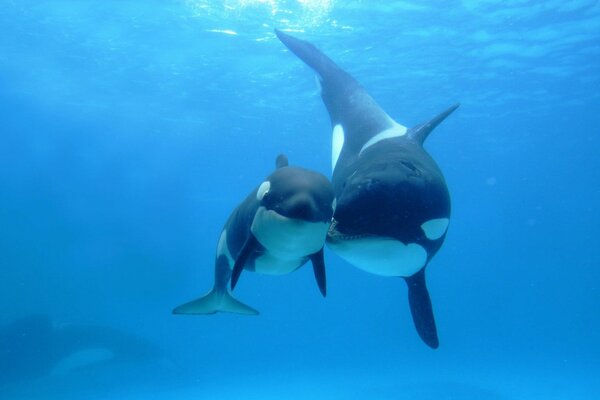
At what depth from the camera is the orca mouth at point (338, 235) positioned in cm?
363

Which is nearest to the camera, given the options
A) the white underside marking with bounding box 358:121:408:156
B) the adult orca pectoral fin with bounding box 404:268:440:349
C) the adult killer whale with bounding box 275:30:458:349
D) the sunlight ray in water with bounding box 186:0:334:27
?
the adult killer whale with bounding box 275:30:458:349

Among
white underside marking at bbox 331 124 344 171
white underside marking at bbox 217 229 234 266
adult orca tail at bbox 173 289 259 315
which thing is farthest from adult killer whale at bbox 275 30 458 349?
adult orca tail at bbox 173 289 259 315

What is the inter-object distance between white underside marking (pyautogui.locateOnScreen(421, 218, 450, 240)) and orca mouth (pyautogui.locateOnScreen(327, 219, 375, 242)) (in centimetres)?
48

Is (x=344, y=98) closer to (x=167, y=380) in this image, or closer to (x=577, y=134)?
(x=167, y=380)

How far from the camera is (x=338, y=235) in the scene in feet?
12.3

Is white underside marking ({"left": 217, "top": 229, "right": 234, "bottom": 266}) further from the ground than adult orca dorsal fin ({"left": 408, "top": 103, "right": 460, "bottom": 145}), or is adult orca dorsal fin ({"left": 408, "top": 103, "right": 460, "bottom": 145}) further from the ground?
adult orca dorsal fin ({"left": 408, "top": 103, "right": 460, "bottom": 145})

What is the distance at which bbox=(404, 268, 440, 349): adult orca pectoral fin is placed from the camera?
4703 millimetres

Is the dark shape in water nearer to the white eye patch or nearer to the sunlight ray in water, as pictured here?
the sunlight ray in water

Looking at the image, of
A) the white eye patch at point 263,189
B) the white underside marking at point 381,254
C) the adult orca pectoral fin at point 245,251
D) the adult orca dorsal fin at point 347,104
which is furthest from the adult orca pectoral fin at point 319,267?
the adult orca dorsal fin at point 347,104

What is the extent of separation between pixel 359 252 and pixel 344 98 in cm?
336

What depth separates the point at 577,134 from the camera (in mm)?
31328

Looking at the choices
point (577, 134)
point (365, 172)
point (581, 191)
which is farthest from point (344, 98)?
point (581, 191)

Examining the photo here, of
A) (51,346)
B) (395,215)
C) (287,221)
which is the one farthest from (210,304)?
(51,346)

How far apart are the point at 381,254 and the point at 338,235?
1.12ft
